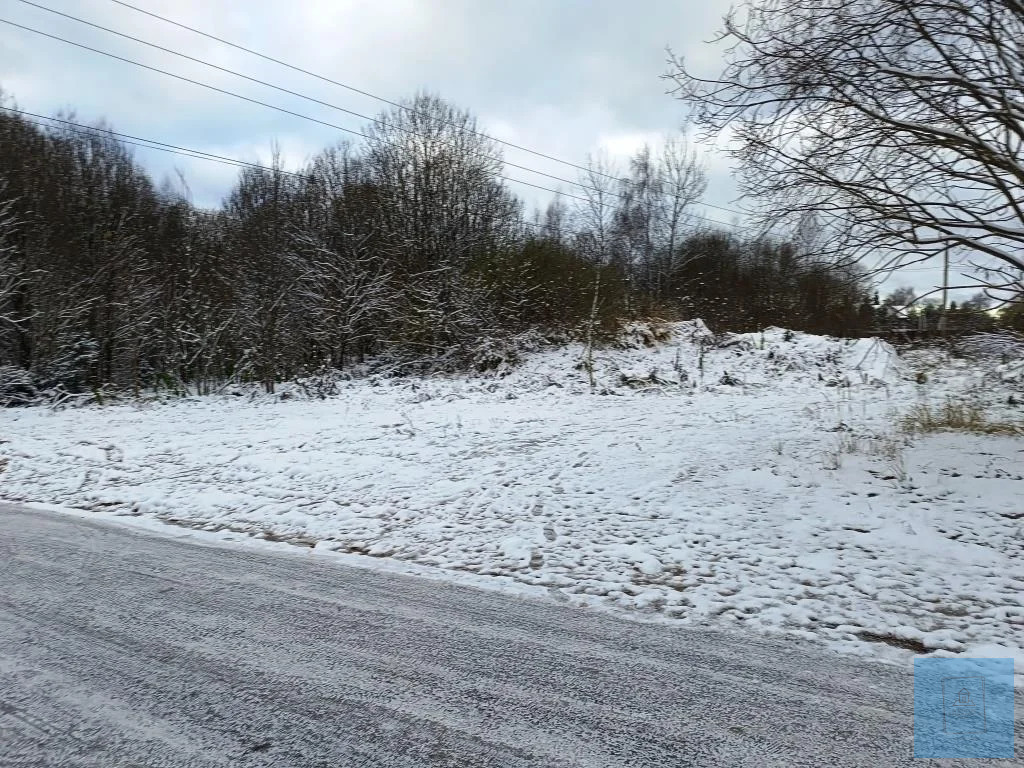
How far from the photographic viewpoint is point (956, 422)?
8.45m

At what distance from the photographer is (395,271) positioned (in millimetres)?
22188

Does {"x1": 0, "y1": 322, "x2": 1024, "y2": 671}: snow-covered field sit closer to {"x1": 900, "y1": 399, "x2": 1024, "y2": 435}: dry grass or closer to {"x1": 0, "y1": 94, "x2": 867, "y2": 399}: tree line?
{"x1": 900, "y1": 399, "x2": 1024, "y2": 435}: dry grass

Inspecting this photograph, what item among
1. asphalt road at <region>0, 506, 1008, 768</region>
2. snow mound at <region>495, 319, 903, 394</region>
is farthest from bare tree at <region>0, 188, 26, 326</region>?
asphalt road at <region>0, 506, 1008, 768</region>

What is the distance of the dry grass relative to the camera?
8.04 m

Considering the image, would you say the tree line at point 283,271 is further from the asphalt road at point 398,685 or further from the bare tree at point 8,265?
the asphalt road at point 398,685

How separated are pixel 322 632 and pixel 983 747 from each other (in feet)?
11.8

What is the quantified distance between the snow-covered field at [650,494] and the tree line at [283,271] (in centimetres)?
678

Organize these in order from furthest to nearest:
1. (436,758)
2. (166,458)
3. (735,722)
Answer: (166,458)
(735,722)
(436,758)

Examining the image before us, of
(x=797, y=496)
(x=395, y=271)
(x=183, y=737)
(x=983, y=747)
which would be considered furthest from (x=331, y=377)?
(x=983, y=747)

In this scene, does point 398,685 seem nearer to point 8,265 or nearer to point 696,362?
point 696,362

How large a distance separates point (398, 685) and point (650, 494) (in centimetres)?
437

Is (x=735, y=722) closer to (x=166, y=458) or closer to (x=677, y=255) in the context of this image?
(x=166, y=458)

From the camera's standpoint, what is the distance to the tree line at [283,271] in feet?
64.1

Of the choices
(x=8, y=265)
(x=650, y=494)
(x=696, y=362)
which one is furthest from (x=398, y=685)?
(x=8, y=265)
